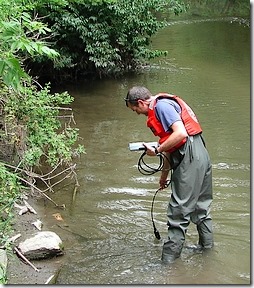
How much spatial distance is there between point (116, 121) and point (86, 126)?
665mm

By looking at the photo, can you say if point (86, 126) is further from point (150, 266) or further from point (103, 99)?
point (150, 266)

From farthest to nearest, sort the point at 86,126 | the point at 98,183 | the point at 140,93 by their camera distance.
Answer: the point at 86,126 → the point at 98,183 → the point at 140,93

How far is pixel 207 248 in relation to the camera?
5.58m

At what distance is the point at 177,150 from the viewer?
5012 mm

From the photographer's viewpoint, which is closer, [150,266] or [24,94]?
[150,266]

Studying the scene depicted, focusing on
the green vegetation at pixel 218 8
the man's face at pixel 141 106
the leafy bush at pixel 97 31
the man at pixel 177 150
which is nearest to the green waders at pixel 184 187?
the man at pixel 177 150

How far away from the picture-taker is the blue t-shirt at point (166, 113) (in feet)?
15.8

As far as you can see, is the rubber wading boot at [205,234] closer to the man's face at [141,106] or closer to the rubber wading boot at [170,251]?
the rubber wading boot at [170,251]

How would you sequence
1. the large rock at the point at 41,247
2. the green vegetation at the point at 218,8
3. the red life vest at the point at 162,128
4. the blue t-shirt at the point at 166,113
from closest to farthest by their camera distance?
the blue t-shirt at the point at 166,113 < the red life vest at the point at 162,128 < the large rock at the point at 41,247 < the green vegetation at the point at 218,8

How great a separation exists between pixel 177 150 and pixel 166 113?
388mm

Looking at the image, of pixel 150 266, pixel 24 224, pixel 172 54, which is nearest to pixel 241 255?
pixel 150 266

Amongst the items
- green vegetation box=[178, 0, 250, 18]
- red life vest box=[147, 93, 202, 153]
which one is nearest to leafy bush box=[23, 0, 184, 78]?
red life vest box=[147, 93, 202, 153]

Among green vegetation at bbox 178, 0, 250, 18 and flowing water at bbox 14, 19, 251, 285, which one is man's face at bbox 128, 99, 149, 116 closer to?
flowing water at bbox 14, 19, 251, 285

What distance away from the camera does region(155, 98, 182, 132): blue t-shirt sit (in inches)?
190
